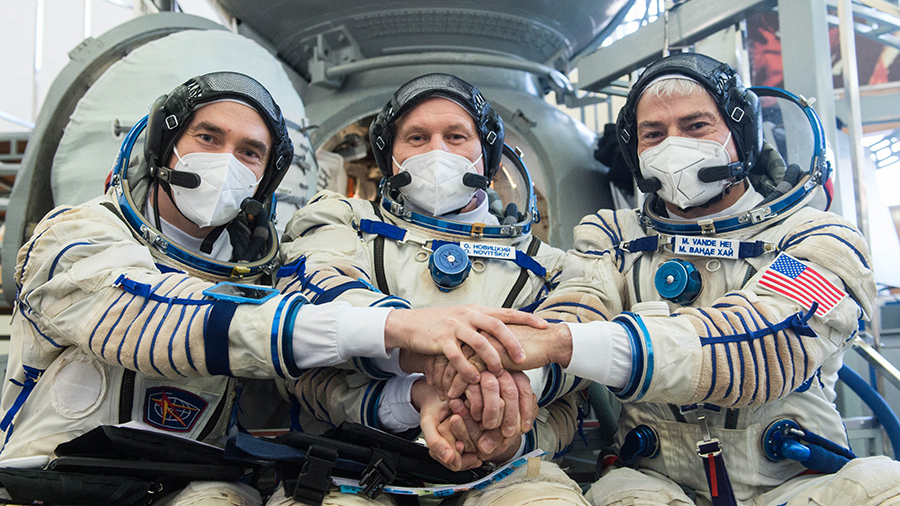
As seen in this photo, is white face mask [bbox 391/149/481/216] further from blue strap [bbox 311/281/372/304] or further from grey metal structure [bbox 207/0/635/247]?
grey metal structure [bbox 207/0/635/247]

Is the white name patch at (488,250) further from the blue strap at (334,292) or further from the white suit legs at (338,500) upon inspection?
the white suit legs at (338,500)

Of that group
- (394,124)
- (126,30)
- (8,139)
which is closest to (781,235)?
(394,124)

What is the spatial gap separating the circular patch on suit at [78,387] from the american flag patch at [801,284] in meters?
1.57

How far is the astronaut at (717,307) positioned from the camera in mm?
1282

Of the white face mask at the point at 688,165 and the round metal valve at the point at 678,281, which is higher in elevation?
the white face mask at the point at 688,165

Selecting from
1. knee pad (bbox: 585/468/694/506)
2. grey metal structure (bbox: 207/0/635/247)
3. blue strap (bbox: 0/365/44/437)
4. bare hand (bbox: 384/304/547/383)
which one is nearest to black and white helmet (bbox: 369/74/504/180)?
bare hand (bbox: 384/304/547/383)

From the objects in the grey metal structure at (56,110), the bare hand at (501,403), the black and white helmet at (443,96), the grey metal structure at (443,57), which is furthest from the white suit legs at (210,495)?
the grey metal structure at (443,57)

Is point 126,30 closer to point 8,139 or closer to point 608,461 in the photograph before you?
point 8,139

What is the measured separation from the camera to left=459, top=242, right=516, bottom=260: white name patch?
5.86 ft

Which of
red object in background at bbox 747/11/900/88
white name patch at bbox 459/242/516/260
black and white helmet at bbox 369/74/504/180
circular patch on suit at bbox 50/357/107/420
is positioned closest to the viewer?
circular patch on suit at bbox 50/357/107/420

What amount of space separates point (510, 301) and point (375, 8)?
238 centimetres

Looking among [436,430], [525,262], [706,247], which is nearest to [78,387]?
[436,430]

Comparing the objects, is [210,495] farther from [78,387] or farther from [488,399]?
[488,399]

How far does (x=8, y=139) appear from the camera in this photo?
3.93 meters
